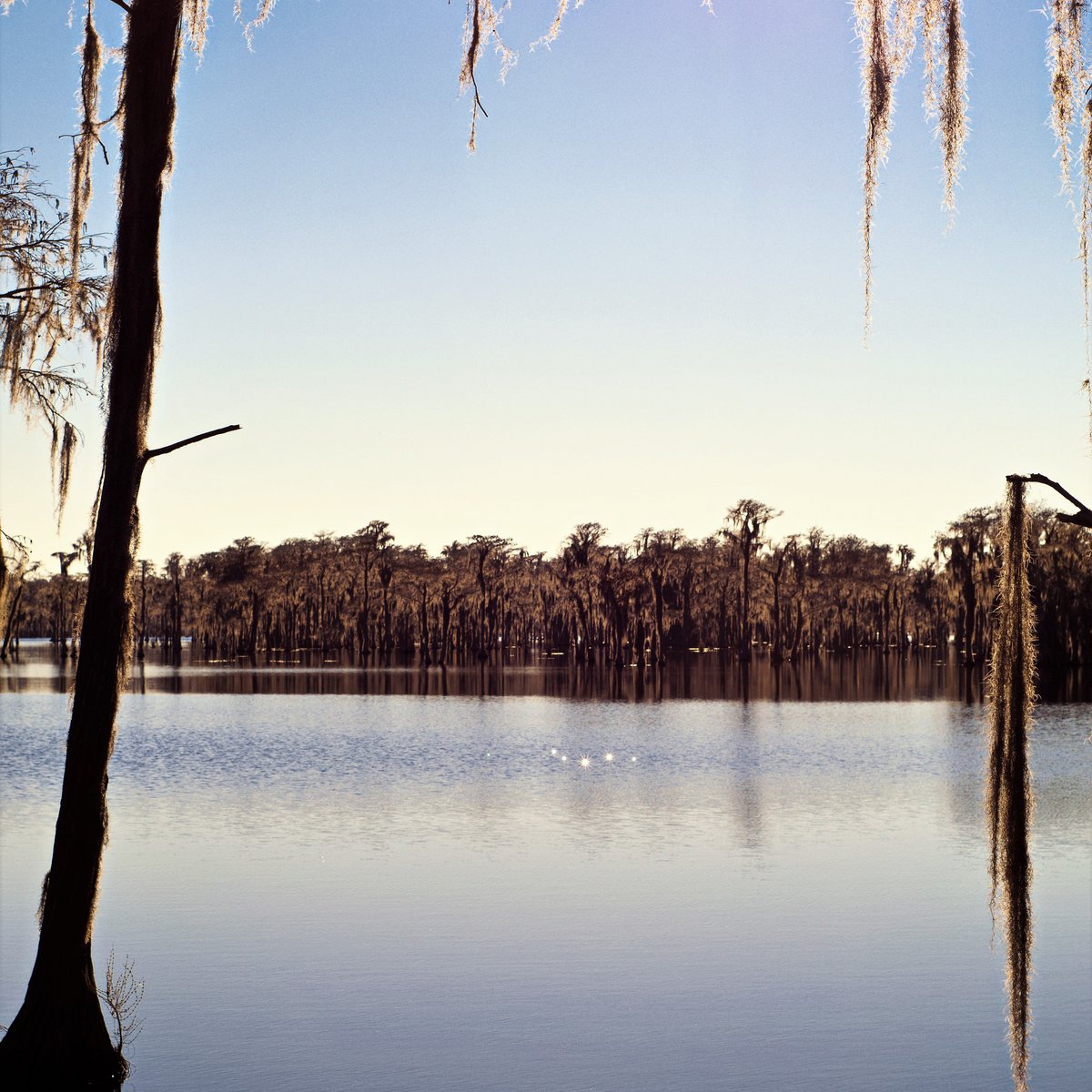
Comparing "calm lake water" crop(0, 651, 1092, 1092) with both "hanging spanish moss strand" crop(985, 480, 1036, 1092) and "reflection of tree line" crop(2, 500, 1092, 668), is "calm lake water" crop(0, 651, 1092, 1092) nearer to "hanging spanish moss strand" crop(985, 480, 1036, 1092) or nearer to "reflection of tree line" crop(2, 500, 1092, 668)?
"hanging spanish moss strand" crop(985, 480, 1036, 1092)

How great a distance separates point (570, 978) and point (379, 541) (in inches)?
4462

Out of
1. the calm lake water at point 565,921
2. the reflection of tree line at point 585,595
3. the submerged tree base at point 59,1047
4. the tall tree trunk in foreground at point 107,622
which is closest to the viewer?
the submerged tree base at point 59,1047

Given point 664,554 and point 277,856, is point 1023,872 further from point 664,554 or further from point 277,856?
point 664,554

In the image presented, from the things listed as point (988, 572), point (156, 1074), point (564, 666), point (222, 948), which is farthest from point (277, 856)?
point (564, 666)

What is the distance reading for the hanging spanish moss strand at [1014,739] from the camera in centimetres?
489

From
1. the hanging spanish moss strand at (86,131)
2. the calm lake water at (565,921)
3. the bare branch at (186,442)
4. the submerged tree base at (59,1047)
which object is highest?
the hanging spanish moss strand at (86,131)

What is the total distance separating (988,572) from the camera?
84.0 meters

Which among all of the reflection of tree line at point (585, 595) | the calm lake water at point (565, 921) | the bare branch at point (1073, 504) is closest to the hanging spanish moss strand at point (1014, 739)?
the bare branch at point (1073, 504)

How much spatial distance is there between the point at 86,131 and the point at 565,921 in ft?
34.4

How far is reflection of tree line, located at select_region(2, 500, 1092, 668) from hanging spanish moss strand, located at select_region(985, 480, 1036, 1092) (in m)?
87.6

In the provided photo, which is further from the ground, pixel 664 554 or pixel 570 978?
pixel 664 554

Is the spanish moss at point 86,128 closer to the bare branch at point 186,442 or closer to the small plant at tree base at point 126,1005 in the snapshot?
the bare branch at point 186,442

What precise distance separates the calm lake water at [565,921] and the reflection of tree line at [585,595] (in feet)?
223

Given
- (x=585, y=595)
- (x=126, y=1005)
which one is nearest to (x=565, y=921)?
(x=126, y=1005)
